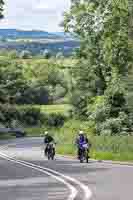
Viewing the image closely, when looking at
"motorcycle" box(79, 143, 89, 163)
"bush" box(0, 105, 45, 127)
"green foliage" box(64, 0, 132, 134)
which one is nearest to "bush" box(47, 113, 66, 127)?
"bush" box(0, 105, 45, 127)

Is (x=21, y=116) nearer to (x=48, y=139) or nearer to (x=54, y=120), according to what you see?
(x=54, y=120)

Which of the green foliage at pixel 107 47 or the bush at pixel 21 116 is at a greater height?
the green foliage at pixel 107 47

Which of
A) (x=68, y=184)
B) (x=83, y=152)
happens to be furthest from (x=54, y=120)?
(x=68, y=184)

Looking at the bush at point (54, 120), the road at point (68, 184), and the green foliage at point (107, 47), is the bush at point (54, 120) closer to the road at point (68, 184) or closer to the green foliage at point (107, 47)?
the green foliage at point (107, 47)

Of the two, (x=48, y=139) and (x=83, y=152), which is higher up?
(x=83, y=152)

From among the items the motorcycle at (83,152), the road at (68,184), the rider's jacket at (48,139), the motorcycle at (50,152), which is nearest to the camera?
the road at (68,184)

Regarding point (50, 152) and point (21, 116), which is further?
point (21, 116)

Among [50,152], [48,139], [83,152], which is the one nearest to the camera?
[83,152]

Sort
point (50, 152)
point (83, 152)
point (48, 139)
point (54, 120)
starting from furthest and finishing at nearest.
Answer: point (54, 120), point (48, 139), point (50, 152), point (83, 152)

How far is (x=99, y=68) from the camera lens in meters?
66.5

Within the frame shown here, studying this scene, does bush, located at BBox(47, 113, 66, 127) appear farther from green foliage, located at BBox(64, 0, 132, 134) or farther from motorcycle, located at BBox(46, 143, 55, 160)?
motorcycle, located at BBox(46, 143, 55, 160)

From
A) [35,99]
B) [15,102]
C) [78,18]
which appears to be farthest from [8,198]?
[35,99]

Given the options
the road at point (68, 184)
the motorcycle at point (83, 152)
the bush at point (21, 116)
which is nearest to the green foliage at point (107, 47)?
the motorcycle at point (83, 152)

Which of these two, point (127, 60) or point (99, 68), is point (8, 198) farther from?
point (99, 68)
